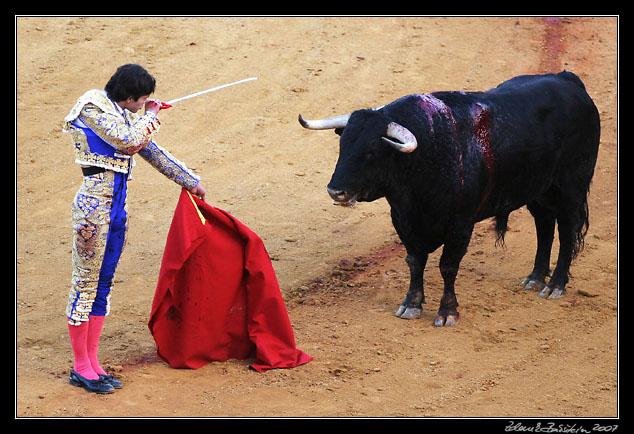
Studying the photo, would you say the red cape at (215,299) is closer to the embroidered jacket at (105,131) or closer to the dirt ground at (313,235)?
the dirt ground at (313,235)

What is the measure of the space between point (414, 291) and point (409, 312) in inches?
6.6

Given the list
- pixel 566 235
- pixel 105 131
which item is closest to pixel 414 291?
pixel 566 235

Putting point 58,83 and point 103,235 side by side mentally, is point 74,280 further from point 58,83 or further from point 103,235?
point 58,83

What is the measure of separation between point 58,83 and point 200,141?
2381 millimetres

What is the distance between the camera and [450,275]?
684 centimetres

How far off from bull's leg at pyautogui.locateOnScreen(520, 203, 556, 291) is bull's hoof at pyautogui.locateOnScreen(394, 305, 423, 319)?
123cm

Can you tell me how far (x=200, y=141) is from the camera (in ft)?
36.1

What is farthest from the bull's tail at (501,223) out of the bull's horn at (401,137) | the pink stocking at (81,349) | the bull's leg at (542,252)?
the pink stocking at (81,349)

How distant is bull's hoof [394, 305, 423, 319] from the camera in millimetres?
6977

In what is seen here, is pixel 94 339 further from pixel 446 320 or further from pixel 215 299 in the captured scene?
pixel 446 320

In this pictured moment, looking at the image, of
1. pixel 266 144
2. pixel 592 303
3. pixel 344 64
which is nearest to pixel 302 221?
pixel 266 144

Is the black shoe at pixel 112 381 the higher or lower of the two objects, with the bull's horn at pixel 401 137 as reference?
lower

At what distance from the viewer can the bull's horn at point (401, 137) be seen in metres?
6.21

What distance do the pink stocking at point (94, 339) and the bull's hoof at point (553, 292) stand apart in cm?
377
